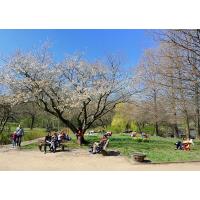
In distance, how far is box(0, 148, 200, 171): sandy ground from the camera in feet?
32.6

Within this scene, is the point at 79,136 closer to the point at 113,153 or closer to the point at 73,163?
the point at 113,153

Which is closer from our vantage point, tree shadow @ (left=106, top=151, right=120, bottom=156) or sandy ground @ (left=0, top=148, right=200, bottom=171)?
sandy ground @ (left=0, top=148, right=200, bottom=171)

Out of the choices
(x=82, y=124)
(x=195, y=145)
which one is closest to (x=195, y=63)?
(x=195, y=145)

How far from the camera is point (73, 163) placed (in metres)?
11.2

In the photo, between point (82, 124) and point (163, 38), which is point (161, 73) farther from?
point (82, 124)

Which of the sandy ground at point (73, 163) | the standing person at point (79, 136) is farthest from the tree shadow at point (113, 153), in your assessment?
the standing person at point (79, 136)

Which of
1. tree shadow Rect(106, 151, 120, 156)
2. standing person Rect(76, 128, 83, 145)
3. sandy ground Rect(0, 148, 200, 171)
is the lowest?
sandy ground Rect(0, 148, 200, 171)

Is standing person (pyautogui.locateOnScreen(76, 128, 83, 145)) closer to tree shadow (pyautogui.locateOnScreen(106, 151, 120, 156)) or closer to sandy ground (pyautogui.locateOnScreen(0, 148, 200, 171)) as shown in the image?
sandy ground (pyautogui.locateOnScreen(0, 148, 200, 171))

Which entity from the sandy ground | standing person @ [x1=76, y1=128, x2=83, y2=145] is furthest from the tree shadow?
standing person @ [x1=76, y1=128, x2=83, y2=145]

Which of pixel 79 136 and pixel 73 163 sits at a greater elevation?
pixel 79 136

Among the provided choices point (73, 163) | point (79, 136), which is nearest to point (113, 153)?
point (73, 163)

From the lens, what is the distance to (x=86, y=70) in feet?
55.7

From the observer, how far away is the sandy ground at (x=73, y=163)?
32.6 feet

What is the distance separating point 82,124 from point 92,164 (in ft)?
20.5
